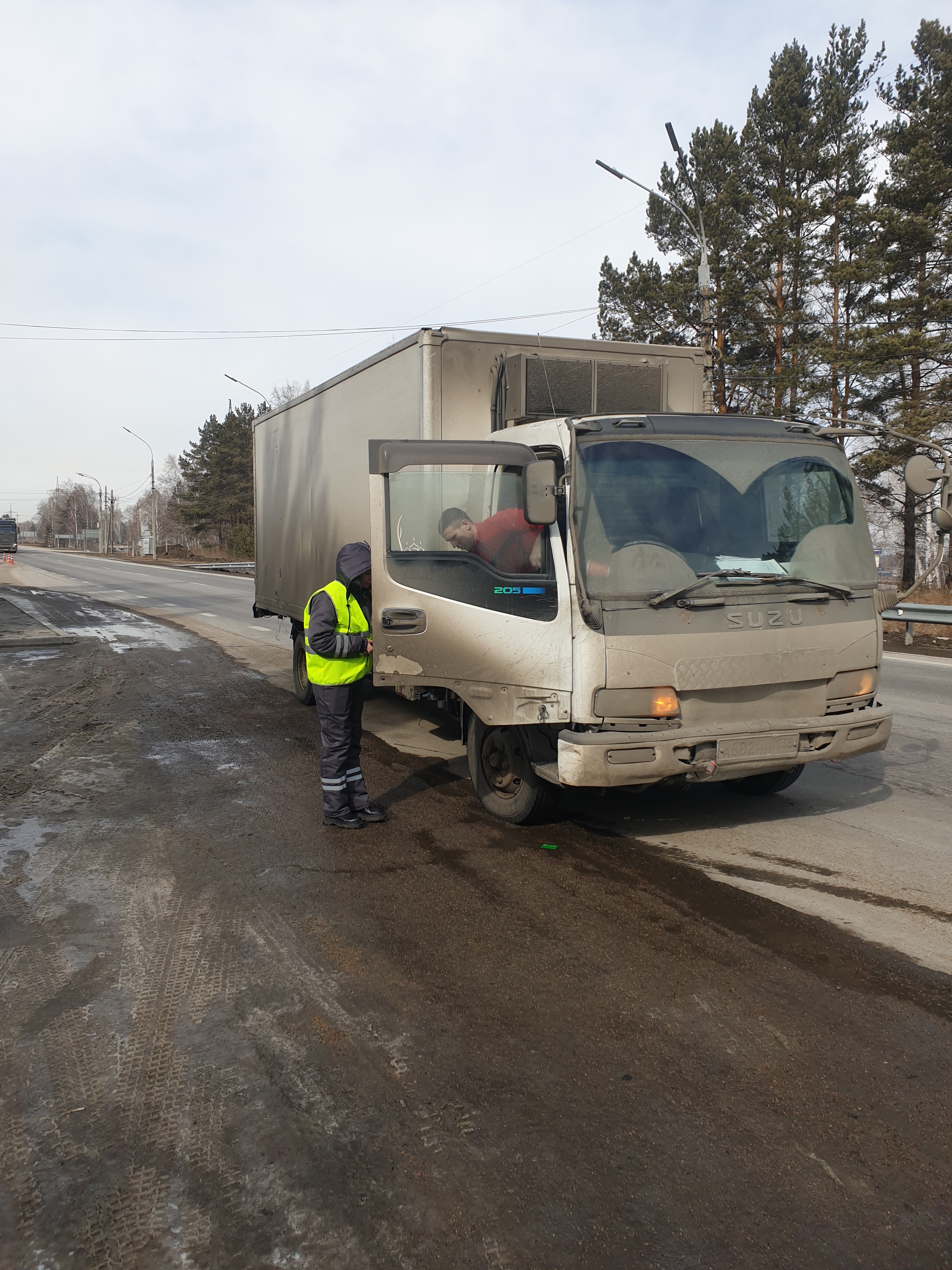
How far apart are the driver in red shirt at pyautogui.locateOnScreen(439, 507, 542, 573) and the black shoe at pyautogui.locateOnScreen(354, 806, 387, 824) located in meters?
1.77

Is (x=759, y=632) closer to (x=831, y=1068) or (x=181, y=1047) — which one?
(x=831, y=1068)

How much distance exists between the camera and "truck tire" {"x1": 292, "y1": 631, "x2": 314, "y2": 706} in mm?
9695

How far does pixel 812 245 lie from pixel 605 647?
26.3 metres

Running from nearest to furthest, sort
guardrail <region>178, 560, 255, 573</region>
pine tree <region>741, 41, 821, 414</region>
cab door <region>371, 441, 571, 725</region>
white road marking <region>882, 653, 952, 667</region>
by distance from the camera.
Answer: cab door <region>371, 441, 571, 725</region>
white road marking <region>882, 653, 952, 667</region>
pine tree <region>741, 41, 821, 414</region>
guardrail <region>178, 560, 255, 573</region>

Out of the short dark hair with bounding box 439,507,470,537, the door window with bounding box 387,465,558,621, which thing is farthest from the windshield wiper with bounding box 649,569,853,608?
the short dark hair with bounding box 439,507,470,537

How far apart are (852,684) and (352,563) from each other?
2991 millimetres

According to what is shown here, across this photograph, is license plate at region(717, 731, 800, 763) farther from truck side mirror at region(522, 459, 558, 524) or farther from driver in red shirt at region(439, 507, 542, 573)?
truck side mirror at region(522, 459, 558, 524)

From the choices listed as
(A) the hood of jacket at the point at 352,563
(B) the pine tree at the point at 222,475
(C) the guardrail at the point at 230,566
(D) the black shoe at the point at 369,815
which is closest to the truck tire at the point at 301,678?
(D) the black shoe at the point at 369,815

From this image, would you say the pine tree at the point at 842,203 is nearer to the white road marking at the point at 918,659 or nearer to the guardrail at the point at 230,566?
the white road marking at the point at 918,659

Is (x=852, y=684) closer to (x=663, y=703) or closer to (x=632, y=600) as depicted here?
(x=663, y=703)

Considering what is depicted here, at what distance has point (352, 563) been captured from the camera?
5465mm

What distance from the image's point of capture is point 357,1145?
2.62 m

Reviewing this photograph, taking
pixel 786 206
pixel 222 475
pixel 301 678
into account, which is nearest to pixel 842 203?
pixel 786 206

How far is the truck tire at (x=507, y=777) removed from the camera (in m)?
5.42
